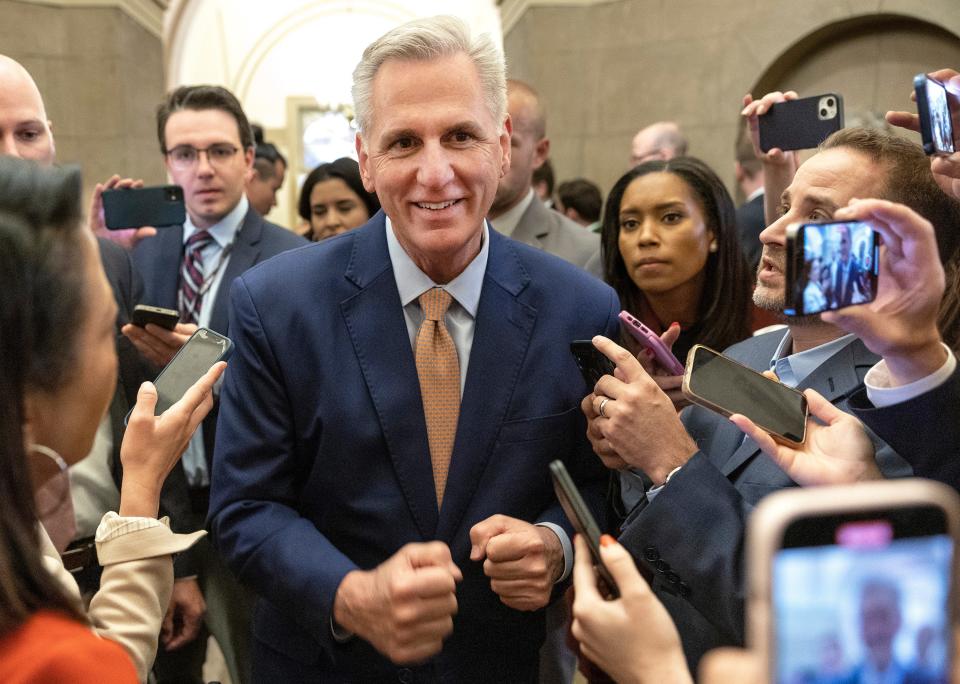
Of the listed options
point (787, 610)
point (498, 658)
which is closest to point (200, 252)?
point (498, 658)

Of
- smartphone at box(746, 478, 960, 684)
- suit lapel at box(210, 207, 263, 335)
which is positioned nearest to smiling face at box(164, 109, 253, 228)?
suit lapel at box(210, 207, 263, 335)

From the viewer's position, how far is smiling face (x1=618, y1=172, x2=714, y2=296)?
3110 mm

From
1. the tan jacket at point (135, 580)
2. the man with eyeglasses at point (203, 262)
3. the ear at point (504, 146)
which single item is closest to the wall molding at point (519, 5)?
the man with eyeglasses at point (203, 262)

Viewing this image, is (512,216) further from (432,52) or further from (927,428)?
(927,428)

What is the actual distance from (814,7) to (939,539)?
788cm

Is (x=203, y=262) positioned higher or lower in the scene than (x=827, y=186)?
lower

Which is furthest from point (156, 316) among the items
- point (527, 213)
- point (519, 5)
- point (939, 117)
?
point (519, 5)

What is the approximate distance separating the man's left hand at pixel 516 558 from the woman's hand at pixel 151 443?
554mm

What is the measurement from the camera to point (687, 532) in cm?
175

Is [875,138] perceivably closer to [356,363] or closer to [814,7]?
[356,363]

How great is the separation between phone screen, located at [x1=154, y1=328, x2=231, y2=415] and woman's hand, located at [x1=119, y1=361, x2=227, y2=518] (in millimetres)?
72

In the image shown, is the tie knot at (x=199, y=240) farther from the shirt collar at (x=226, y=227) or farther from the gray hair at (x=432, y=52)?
the gray hair at (x=432, y=52)

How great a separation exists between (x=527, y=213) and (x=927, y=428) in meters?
2.85

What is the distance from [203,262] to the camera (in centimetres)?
371
